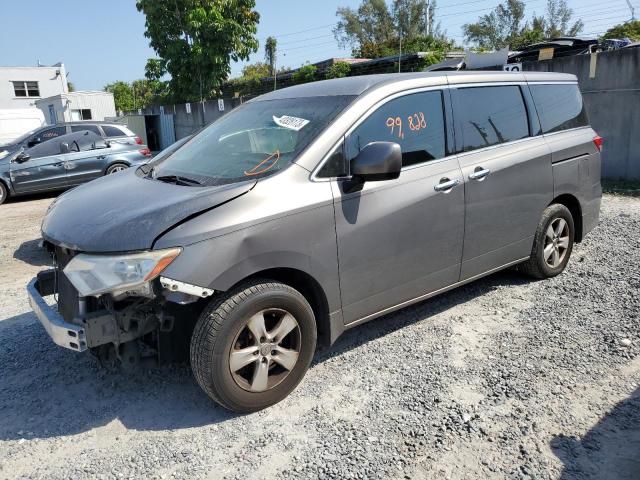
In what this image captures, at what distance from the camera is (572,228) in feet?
16.8

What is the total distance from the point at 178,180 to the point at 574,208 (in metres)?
3.76

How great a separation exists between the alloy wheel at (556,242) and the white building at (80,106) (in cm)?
3531

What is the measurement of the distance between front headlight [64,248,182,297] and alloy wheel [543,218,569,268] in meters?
3.52

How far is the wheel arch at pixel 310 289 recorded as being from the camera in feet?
10.6

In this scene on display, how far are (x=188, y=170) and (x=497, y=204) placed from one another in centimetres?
236

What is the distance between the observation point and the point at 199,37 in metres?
22.8

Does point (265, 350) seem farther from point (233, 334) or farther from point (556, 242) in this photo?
point (556, 242)

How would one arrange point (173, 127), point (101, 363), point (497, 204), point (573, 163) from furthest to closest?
1. point (173, 127)
2. point (573, 163)
3. point (497, 204)
4. point (101, 363)

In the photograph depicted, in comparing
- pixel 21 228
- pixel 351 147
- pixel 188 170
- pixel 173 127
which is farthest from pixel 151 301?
pixel 173 127

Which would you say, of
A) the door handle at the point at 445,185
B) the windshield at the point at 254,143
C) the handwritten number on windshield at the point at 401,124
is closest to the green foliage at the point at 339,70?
the windshield at the point at 254,143

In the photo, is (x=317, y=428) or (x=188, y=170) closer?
(x=317, y=428)

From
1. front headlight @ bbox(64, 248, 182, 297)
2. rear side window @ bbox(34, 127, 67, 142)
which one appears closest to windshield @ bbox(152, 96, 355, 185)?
front headlight @ bbox(64, 248, 182, 297)

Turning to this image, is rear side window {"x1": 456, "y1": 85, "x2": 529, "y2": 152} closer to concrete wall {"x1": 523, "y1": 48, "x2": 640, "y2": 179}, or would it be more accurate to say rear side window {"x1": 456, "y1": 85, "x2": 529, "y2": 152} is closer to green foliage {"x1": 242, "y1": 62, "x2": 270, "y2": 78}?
concrete wall {"x1": 523, "y1": 48, "x2": 640, "y2": 179}

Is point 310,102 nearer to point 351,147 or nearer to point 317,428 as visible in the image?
point 351,147
